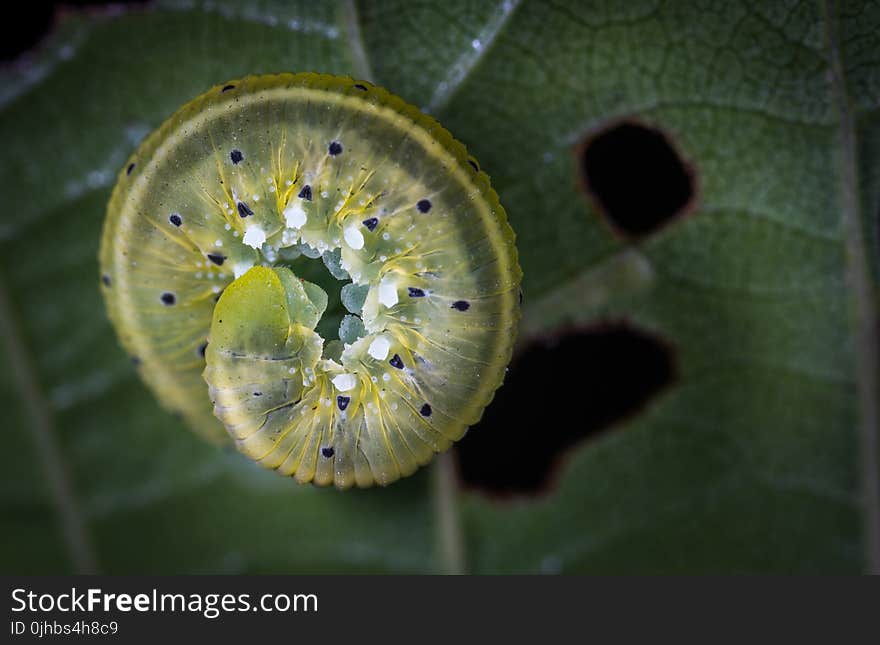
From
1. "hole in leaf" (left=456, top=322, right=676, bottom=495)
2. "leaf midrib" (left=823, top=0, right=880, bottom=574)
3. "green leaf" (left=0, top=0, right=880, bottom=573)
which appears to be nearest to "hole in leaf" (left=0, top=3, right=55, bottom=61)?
"green leaf" (left=0, top=0, right=880, bottom=573)

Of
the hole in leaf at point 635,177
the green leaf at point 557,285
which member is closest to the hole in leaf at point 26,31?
the green leaf at point 557,285

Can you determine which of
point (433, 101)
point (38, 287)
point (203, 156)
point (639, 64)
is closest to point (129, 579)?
point (38, 287)

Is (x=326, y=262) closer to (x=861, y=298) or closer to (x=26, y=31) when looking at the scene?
(x=26, y=31)

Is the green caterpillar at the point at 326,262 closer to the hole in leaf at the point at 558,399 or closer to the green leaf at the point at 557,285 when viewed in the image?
the green leaf at the point at 557,285

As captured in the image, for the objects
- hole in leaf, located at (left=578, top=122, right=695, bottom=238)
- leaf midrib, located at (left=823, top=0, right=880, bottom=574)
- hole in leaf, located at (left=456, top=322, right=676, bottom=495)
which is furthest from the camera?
hole in leaf, located at (left=456, top=322, right=676, bottom=495)

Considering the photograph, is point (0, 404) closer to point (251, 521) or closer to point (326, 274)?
point (251, 521)

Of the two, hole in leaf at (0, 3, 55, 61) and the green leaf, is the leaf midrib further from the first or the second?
hole in leaf at (0, 3, 55, 61)
